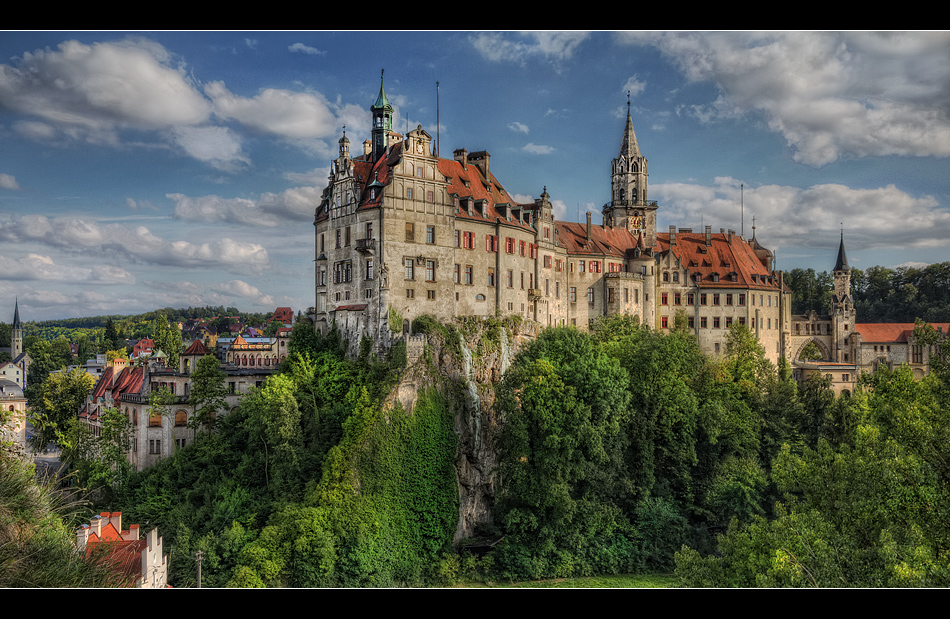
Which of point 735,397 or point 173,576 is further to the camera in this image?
point 735,397

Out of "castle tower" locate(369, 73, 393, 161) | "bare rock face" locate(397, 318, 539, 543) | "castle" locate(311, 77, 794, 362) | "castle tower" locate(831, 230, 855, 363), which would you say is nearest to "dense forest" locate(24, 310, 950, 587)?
"bare rock face" locate(397, 318, 539, 543)

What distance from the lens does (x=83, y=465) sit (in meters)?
29.9

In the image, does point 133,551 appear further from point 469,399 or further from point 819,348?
point 819,348

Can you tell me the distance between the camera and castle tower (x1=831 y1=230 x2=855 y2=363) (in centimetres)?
4803

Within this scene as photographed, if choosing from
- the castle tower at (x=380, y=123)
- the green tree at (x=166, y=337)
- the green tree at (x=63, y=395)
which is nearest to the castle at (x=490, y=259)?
the castle tower at (x=380, y=123)

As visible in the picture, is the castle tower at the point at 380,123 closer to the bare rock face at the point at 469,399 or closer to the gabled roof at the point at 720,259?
the bare rock face at the point at 469,399

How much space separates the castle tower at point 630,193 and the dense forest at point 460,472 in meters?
14.9

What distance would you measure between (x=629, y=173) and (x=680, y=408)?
22.3 m

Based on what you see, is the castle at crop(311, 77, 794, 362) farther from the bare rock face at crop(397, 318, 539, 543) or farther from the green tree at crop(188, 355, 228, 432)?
the green tree at crop(188, 355, 228, 432)

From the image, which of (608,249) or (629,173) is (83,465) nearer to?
(608,249)

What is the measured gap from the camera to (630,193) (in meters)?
49.3

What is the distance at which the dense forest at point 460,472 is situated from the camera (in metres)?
24.2

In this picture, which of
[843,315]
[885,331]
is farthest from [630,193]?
[885,331]
